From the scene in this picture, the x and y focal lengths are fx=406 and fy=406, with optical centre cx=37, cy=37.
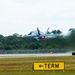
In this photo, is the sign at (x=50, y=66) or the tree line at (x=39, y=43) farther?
the tree line at (x=39, y=43)

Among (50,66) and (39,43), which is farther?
(39,43)

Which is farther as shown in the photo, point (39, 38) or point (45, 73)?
point (39, 38)

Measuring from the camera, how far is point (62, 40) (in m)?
95.9

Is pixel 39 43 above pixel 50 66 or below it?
above

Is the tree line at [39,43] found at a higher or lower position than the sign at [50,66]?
higher

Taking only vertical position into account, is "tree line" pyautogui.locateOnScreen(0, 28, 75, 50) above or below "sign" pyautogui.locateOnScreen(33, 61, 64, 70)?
above

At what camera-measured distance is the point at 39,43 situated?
161625mm

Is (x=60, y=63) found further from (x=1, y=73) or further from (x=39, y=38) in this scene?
(x=39, y=38)

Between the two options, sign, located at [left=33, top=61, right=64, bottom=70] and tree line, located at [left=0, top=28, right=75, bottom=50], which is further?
tree line, located at [left=0, top=28, right=75, bottom=50]

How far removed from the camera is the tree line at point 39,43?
91525 millimetres

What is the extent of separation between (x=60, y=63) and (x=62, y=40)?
167 feet

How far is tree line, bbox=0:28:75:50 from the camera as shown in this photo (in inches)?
3603

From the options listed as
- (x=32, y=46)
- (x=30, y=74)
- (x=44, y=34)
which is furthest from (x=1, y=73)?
(x=32, y=46)

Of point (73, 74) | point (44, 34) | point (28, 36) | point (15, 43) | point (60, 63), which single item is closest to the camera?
point (73, 74)
